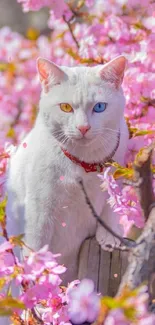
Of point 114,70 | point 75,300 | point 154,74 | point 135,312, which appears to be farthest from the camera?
point 154,74

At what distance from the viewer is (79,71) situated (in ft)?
8.17

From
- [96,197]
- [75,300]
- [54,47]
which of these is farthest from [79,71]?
[54,47]

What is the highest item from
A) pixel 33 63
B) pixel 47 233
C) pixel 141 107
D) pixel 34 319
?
pixel 33 63

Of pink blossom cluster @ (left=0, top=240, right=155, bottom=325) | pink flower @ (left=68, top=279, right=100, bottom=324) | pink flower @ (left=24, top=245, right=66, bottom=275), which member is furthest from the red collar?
pink flower @ (left=68, top=279, right=100, bottom=324)

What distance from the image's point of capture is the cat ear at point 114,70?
2395mm

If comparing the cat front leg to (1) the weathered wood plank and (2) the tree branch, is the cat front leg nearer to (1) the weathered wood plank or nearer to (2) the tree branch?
A: (1) the weathered wood plank

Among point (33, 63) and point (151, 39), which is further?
point (33, 63)

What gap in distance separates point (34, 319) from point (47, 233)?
478 millimetres

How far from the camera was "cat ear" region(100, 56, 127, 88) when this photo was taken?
2395 millimetres

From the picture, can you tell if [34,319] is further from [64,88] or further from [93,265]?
[64,88]

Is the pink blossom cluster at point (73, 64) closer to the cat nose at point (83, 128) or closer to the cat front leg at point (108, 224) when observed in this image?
the cat front leg at point (108, 224)

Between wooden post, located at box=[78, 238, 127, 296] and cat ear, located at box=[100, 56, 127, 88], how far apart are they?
697 millimetres

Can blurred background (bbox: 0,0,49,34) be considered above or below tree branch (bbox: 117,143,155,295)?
above

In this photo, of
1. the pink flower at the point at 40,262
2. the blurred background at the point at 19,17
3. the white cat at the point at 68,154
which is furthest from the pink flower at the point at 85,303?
the blurred background at the point at 19,17
